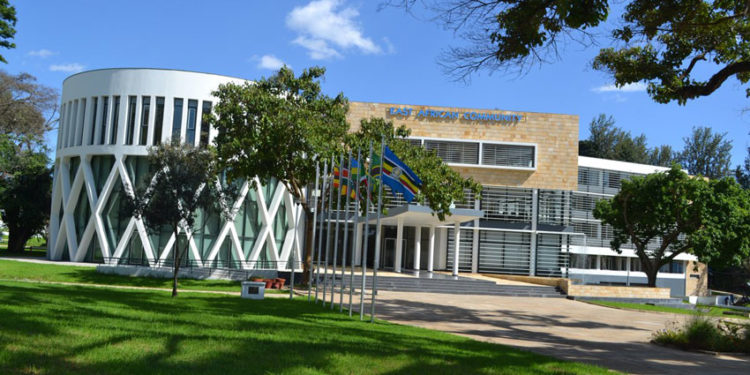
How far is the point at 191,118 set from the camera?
3656 centimetres

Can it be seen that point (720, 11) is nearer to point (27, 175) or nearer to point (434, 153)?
point (434, 153)

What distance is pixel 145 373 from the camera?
622cm

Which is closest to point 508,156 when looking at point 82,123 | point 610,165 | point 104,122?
point 610,165

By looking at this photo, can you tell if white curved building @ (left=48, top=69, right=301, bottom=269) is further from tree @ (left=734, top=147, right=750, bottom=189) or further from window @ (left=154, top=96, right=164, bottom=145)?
tree @ (left=734, top=147, right=750, bottom=189)

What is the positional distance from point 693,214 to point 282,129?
24.4 m

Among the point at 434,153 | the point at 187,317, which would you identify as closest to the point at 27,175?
the point at 434,153

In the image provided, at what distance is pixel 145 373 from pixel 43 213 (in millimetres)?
44281

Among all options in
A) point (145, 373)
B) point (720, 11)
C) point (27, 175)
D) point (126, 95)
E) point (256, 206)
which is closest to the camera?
point (145, 373)

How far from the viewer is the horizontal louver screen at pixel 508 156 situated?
4236 cm

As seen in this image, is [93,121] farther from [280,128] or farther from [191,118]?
[280,128]

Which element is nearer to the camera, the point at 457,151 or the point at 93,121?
the point at 93,121

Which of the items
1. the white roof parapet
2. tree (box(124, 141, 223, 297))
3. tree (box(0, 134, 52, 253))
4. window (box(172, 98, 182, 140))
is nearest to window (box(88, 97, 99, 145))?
window (box(172, 98, 182, 140))

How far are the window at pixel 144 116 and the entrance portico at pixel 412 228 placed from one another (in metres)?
14.3

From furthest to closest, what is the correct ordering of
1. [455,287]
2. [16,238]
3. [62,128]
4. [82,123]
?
[16,238] < [62,128] < [82,123] < [455,287]
